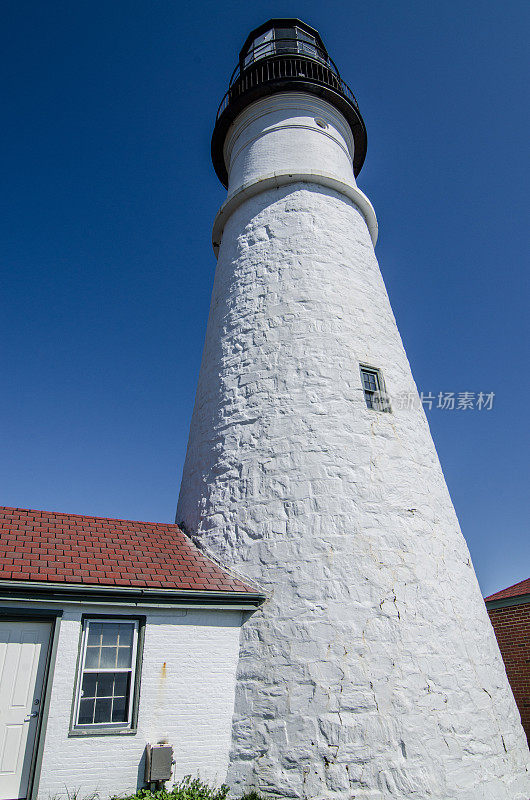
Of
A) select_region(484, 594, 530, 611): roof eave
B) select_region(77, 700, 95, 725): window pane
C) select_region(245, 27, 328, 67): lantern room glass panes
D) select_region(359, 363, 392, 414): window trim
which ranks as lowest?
select_region(77, 700, 95, 725): window pane

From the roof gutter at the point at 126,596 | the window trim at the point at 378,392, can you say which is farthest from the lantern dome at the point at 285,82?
the roof gutter at the point at 126,596

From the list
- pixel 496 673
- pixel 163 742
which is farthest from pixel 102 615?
pixel 496 673

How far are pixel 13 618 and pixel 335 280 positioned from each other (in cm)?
810

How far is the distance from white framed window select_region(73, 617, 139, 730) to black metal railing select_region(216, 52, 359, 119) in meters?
13.6

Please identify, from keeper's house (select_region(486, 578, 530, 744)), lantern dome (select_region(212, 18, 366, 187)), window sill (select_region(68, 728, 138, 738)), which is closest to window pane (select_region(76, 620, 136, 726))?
window sill (select_region(68, 728, 138, 738))

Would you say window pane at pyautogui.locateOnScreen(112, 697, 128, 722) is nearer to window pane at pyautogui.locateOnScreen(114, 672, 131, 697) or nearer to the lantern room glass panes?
window pane at pyautogui.locateOnScreen(114, 672, 131, 697)

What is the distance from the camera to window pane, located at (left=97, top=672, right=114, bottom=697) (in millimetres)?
6812

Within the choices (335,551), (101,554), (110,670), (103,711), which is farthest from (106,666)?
(335,551)

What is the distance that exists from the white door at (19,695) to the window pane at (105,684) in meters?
0.72

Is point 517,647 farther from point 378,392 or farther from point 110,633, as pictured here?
point 110,633

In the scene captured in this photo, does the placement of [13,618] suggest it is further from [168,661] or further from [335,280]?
[335,280]

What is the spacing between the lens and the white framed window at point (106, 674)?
668cm

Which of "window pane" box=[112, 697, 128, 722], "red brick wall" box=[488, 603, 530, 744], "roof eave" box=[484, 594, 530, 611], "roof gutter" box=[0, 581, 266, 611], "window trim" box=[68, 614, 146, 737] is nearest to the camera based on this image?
"window trim" box=[68, 614, 146, 737]

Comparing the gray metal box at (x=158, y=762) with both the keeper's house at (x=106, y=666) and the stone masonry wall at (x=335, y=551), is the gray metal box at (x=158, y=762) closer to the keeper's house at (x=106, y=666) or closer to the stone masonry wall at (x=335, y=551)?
the keeper's house at (x=106, y=666)
